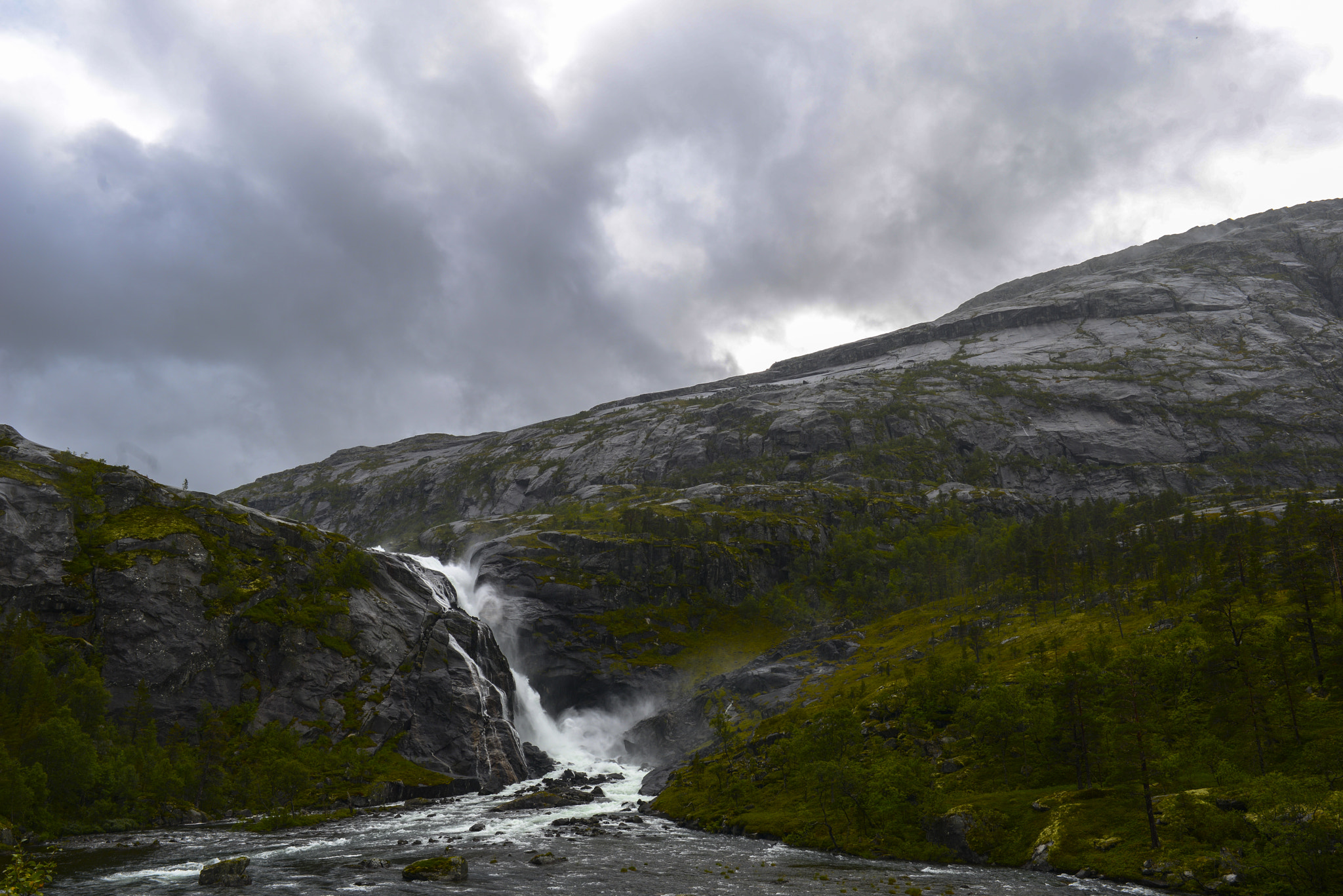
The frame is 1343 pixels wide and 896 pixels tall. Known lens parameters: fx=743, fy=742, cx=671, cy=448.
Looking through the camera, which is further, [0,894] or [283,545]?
[283,545]

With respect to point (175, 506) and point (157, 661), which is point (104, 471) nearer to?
point (175, 506)

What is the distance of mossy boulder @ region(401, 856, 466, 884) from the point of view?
60.2 m

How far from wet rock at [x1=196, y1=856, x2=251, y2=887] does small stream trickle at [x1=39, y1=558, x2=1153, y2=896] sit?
123cm

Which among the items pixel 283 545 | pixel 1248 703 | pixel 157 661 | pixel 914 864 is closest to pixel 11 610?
pixel 157 661

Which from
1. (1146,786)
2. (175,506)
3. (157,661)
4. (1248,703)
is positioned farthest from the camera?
(175,506)

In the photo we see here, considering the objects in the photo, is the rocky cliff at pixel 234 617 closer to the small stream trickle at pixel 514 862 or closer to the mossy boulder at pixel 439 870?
the small stream trickle at pixel 514 862

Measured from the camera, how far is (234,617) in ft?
440

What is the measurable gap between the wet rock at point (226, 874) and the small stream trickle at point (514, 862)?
4.03ft

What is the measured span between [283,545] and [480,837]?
9735 cm

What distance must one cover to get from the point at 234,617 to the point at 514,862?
303 feet

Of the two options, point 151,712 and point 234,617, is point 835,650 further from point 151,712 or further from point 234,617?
point 151,712

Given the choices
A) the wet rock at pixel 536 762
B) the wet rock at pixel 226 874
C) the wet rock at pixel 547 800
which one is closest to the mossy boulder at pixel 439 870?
the wet rock at pixel 226 874

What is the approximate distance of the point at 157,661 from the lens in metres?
122

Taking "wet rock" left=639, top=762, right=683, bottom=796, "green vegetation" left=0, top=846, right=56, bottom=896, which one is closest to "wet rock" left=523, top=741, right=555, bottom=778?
"wet rock" left=639, top=762, right=683, bottom=796
